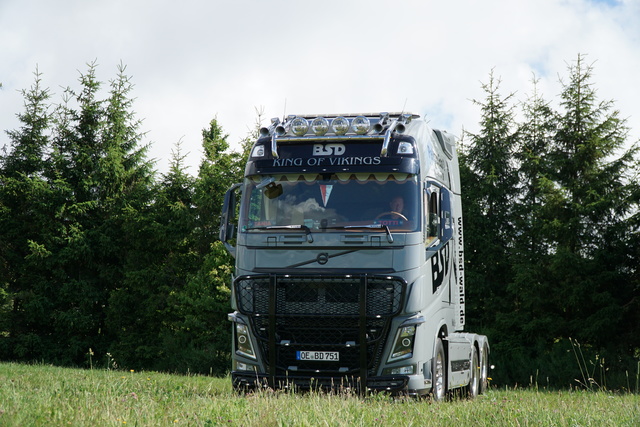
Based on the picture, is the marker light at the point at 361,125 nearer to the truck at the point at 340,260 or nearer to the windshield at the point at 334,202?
the truck at the point at 340,260

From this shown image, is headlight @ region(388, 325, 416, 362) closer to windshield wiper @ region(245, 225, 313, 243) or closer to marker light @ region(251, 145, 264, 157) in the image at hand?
windshield wiper @ region(245, 225, 313, 243)

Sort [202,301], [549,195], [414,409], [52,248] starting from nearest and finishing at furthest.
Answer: [414,409] → [549,195] → [202,301] → [52,248]

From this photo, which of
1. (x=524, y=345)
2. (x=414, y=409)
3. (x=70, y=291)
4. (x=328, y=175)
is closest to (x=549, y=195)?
(x=524, y=345)

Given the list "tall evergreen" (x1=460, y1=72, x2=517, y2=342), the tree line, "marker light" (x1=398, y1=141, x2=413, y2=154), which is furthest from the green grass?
"tall evergreen" (x1=460, y1=72, x2=517, y2=342)

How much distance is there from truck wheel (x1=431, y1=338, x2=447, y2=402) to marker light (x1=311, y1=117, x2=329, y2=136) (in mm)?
3504

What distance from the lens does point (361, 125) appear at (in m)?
11.1

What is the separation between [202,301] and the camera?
96.9 feet

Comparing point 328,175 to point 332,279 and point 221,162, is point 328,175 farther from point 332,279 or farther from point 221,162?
point 221,162

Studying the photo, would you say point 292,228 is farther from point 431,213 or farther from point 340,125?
point 431,213

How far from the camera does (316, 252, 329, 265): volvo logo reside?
1031 centimetres

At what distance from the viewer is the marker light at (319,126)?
36.7 ft

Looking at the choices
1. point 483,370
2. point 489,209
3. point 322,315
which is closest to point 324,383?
point 322,315

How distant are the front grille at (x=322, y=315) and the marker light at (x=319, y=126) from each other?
7.38ft

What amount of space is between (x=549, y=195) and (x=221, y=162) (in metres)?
14.4
